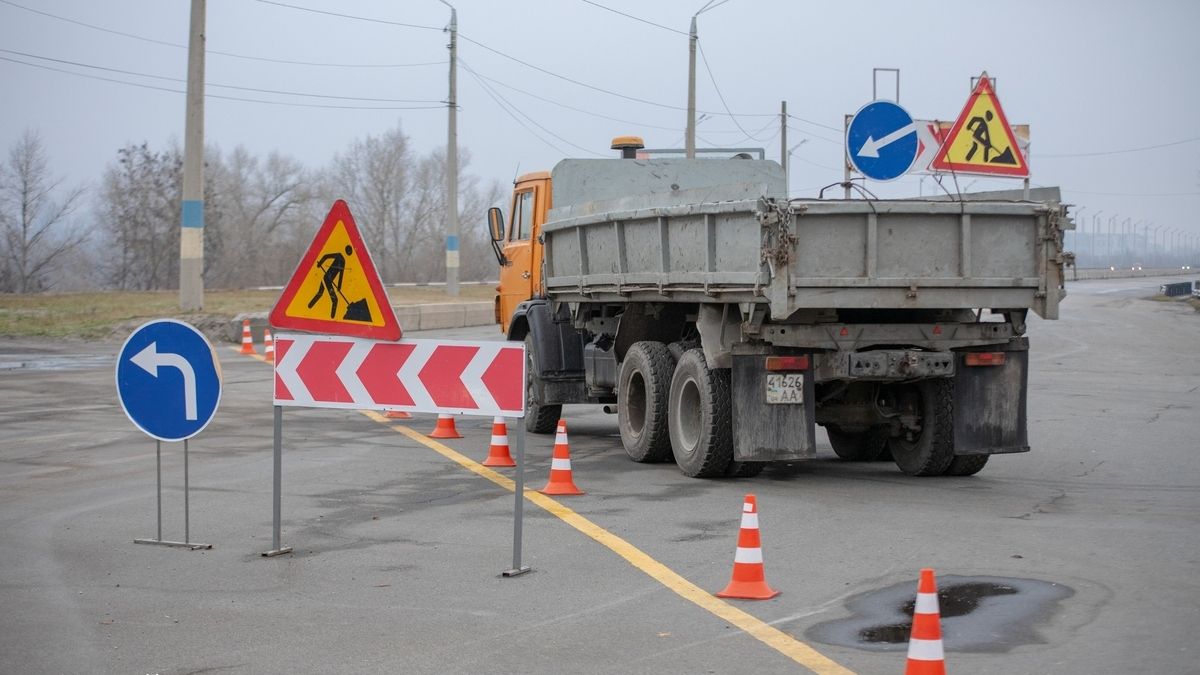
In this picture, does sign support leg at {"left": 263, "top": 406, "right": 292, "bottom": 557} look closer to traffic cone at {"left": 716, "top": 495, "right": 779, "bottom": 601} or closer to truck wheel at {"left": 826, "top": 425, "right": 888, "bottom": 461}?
traffic cone at {"left": 716, "top": 495, "right": 779, "bottom": 601}

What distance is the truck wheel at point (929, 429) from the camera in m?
11.6

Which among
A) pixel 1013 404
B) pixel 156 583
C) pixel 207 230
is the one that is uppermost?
pixel 207 230

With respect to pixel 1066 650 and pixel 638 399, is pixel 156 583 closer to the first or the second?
pixel 1066 650

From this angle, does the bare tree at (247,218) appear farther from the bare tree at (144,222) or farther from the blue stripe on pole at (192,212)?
the blue stripe on pole at (192,212)

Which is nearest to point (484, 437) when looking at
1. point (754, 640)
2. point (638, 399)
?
point (638, 399)

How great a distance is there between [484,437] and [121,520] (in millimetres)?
6041

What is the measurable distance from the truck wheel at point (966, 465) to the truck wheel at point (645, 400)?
2491 millimetres

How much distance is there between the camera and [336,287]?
27.7 feet

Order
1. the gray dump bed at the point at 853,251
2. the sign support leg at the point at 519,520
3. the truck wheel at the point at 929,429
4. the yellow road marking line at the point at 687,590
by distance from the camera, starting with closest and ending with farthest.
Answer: the yellow road marking line at the point at 687,590
the sign support leg at the point at 519,520
the gray dump bed at the point at 853,251
the truck wheel at the point at 929,429

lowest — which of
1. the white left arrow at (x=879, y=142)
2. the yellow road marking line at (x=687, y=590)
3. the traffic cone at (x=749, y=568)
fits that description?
the yellow road marking line at (x=687, y=590)

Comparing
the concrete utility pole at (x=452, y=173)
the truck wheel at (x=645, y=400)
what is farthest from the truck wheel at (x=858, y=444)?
the concrete utility pole at (x=452, y=173)

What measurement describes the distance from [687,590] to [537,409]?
27.1 ft

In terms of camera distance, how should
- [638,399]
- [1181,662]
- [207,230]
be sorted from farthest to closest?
1. [207,230]
2. [638,399]
3. [1181,662]

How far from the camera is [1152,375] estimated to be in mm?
23328
